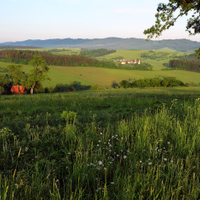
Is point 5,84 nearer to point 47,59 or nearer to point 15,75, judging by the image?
point 15,75

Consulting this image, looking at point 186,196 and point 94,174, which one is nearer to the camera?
point 186,196

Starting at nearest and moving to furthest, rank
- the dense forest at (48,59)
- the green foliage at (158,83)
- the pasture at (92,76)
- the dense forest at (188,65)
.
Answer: the green foliage at (158,83) → the pasture at (92,76) → the dense forest at (48,59) → the dense forest at (188,65)

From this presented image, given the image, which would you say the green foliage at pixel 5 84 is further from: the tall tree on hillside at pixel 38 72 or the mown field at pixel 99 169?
the mown field at pixel 99 169

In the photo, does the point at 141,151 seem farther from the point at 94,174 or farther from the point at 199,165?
the point at 94,174

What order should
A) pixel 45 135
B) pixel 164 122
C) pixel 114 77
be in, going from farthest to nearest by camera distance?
pixel 114 77, pixel 164 122, pixel 45 135

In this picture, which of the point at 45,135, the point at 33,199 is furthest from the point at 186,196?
the point at 45,135

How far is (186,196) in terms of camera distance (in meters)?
2.51

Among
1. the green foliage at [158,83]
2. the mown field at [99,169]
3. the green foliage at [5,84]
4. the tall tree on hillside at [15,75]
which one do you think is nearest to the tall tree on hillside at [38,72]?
the tall tree on hillside at [15,75]

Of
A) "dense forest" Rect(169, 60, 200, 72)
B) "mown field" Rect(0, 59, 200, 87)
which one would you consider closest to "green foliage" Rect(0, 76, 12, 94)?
"mown field" Rect(0, 59, 200, 87)

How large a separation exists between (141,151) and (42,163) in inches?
88.3

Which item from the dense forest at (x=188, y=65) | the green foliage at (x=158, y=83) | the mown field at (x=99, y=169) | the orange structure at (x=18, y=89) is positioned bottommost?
the orange structure at (x=18, y=89)

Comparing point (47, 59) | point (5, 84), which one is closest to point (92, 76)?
point (47, 59)

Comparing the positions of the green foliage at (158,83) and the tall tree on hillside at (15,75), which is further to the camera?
the green foliage at (158,83)

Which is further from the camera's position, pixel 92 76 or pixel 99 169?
pixel 92 76
